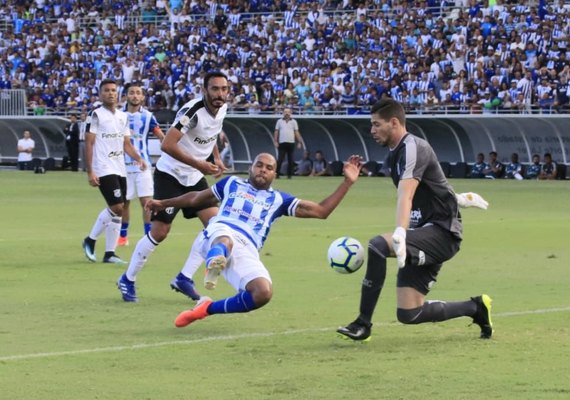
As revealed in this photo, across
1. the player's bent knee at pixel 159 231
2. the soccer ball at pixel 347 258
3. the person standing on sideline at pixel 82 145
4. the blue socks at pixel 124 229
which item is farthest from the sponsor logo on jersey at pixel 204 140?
the person standing on sideline at pixel 82 145

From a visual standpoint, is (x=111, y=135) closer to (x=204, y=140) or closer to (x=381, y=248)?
(x=204, y=140)

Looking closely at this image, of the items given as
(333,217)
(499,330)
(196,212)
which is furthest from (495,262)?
(333,217)

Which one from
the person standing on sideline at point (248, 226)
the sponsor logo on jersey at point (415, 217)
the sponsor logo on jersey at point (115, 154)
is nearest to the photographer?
the sponsor logo on jersey at point (415, 217)

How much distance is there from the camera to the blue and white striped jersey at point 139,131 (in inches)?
701

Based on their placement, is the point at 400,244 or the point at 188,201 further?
the point at 188,201

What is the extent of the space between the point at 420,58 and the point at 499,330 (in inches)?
1221

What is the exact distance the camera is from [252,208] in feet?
32.9

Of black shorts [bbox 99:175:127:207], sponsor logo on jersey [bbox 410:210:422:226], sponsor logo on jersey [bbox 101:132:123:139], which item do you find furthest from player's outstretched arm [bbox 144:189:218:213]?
sponsor logo on jersey [bbox 101:132:123:139]

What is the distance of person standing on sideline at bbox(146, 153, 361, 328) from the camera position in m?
9.62

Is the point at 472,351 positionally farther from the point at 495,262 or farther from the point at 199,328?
the point at 495,262

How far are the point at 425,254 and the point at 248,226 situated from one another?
1.54 m

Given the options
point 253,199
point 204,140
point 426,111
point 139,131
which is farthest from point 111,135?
point 426,111

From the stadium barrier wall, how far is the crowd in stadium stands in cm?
55

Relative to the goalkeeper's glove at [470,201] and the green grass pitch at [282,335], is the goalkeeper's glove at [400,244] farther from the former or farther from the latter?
the goalkeeper's glove at [470,201]
